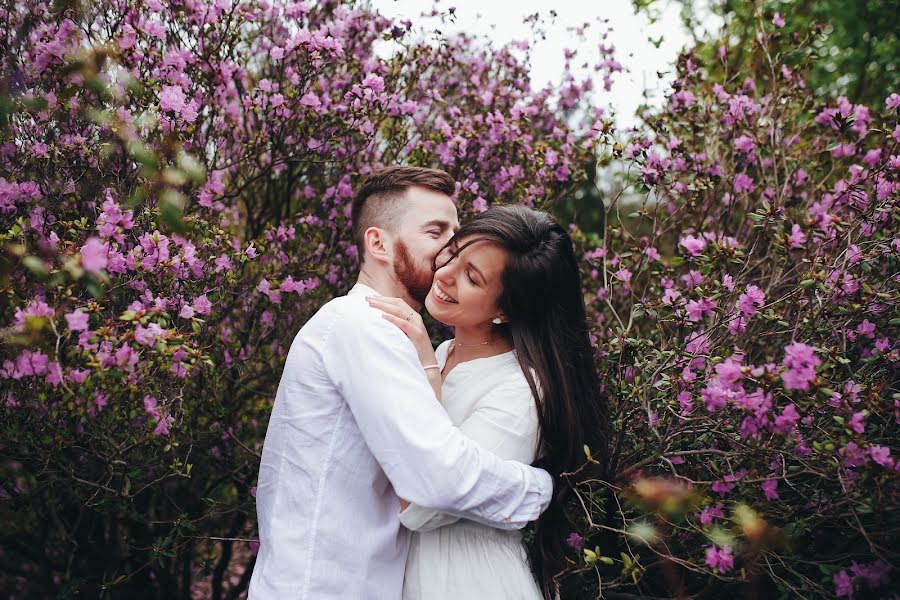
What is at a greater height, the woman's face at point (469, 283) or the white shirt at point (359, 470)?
the woman's face at point (469, 283)

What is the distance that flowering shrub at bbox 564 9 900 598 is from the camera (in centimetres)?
199

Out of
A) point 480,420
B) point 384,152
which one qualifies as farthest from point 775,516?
point 384,152

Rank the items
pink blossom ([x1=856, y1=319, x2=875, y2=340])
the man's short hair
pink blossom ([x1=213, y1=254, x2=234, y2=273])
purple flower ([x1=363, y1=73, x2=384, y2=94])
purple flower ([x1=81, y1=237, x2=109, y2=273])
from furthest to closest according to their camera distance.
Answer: purple flower ([x1=363, y1=73, x2=384, y2=94])
pink blossom ([x1=213, y1=254, x2=234, y2=273])
the man's short hair
pink blossom ([x1=856, y1=319, x2=875, y2=340])
purple flower ([x1=81, y1=237, x2=109, y2=273])

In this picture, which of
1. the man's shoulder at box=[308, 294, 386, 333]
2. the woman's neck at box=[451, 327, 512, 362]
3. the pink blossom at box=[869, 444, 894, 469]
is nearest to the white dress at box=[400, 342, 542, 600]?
the woman's neck at box=[451, 327, 512, 362]

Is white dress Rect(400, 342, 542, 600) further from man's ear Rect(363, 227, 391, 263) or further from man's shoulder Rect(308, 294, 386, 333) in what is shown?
man's ear Rect(363, 227, 391, 263)

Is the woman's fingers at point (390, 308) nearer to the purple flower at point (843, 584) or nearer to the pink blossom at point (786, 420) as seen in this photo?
the pink blossom at point (786, 420)

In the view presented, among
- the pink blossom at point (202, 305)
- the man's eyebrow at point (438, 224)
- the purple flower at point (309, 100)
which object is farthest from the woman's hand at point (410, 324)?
the purple flower at point (309, 100)

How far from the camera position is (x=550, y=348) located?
95.1 inches

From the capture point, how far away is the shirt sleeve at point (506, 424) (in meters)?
2.13

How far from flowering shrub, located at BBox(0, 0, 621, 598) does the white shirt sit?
0.45 meters

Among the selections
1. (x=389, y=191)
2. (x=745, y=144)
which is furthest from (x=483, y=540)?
(x=745, y=144)

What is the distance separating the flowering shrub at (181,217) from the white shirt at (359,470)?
1.48ft

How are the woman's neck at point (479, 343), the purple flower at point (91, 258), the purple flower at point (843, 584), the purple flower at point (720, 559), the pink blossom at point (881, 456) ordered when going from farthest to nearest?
the woman's neck at point (479, 343) → the purple flower at point (843, 584) → the purple flower at point (720, 559) → the pink blossom at point (881, 456) → the purple flower at point (91, 258)

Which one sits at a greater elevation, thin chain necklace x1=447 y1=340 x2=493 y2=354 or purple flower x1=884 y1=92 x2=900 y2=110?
purple flower x1=884 y1=92 x2=900 y2=110
